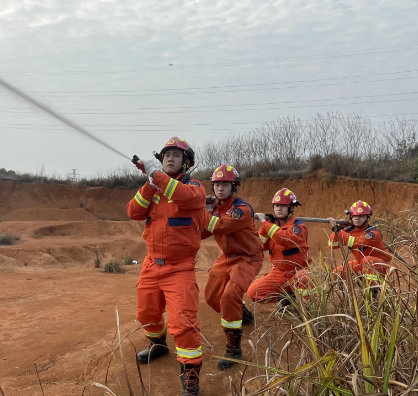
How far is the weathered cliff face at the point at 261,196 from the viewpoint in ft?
55.3

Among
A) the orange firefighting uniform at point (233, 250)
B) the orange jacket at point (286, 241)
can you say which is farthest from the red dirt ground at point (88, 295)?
the orange jacket at point (286, 241)

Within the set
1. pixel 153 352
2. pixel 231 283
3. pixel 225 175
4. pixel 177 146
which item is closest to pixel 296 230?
pixel 225 175

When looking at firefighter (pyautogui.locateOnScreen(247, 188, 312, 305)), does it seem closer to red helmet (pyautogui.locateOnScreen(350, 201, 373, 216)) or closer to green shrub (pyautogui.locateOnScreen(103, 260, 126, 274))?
red helmet (pyautogui.locateOnScreen(350, 201, 373, 216))

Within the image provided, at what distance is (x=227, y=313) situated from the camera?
4000 millimetres

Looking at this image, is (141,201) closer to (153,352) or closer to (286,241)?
(153,352)

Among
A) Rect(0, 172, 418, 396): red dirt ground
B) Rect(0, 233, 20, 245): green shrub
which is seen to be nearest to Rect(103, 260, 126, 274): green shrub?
Rect(0, 172, 418, 396): red dirt ground

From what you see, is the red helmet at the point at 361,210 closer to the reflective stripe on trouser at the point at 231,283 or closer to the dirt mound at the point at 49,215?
the reflective stripe on trouser at the point at 231,283

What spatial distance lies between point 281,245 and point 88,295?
4848 millimetres

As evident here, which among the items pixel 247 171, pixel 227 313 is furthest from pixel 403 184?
pixel 227 313

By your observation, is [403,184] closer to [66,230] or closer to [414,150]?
[414,150]

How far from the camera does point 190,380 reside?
3.16 metres

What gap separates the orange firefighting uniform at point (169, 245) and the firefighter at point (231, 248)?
21.8 inches

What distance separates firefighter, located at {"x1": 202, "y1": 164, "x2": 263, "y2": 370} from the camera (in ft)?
13.3

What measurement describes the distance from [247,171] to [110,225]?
8754 mm
